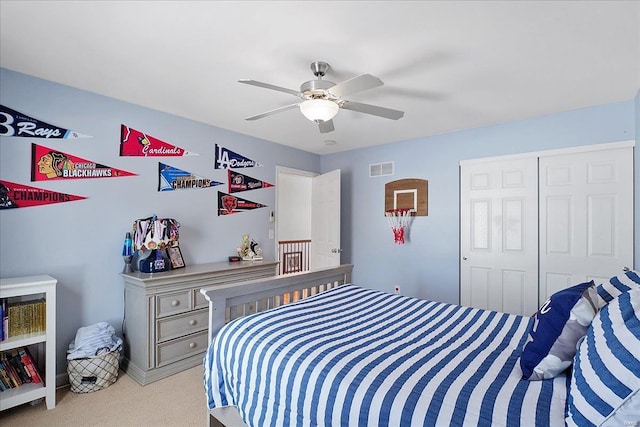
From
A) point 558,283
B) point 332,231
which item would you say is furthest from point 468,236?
point 332,231

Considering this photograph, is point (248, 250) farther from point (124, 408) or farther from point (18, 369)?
point (18, 369)

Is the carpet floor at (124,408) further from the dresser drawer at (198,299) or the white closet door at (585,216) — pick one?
the white closet door at (585,216)

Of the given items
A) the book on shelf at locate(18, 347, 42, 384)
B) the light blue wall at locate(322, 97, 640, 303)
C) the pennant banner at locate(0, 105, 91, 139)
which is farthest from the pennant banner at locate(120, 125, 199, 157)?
the light blue wall at locate(322, 97, 640, 303)

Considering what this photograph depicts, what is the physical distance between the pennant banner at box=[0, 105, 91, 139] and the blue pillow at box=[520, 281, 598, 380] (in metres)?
3.48

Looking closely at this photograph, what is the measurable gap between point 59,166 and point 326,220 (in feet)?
10.2

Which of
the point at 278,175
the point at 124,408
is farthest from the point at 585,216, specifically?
the point at 124,408

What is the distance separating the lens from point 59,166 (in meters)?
2.55

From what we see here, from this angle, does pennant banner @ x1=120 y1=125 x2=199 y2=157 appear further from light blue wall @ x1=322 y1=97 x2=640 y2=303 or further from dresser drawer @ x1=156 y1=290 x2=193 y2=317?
light blue wall @ x1=322 y1=97 x2=640 y2=303

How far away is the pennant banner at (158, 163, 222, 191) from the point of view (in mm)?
3160

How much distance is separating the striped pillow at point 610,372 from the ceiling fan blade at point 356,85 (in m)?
1.44

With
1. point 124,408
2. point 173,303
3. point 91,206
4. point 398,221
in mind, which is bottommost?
point 124,408

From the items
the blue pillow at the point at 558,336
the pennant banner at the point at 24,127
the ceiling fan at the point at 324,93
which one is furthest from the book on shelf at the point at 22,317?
the blue pillow at the point at 558,336

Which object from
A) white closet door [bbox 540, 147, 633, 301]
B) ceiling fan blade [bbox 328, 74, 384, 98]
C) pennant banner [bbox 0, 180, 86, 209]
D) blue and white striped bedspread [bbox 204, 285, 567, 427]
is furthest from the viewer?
white closet door [bbox 540, 147, 633, 301]

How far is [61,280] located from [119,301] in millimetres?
488
